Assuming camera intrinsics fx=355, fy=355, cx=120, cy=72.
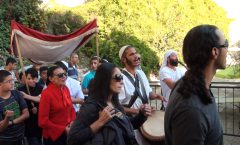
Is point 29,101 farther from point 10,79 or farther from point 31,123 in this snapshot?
point 10,79

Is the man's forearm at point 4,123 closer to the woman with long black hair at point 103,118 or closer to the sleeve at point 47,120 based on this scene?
the sleeve at point 47,120

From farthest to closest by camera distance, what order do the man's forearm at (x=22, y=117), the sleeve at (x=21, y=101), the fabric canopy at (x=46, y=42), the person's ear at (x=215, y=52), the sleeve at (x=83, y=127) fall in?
1. the fabric canopy at (x=46, y=42)
2. the sleeve at (x=21, y=101)
3. the man's forearm at (x=22, y=117)
4. the sleeve at (x=83, y=127)
5. the person's ear at (x=215, y=52)

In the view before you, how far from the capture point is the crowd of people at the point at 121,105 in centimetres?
185

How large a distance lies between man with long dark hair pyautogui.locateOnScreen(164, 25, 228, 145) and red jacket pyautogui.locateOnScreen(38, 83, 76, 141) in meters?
2.61

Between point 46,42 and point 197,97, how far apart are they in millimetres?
5053

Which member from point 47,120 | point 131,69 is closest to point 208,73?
point 131,69

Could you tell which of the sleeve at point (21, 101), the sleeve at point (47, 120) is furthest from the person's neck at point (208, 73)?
the sleeve at point (21, 101)

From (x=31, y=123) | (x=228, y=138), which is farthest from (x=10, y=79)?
(x=228, y=138)

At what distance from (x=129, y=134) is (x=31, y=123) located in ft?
7.96

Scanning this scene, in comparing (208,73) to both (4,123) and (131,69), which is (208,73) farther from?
(4,123)

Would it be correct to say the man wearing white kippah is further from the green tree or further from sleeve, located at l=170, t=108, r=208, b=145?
the green tree

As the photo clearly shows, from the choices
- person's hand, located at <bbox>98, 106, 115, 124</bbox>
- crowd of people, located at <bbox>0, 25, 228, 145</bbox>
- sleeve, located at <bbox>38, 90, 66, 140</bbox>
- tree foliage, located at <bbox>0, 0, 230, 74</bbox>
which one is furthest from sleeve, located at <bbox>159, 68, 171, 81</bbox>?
tree foliage, located at <bbox>0, 0, 230, 74</bbox>

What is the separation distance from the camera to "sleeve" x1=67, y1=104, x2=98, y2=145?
286 centimetres

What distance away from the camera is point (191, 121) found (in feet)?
5.83
